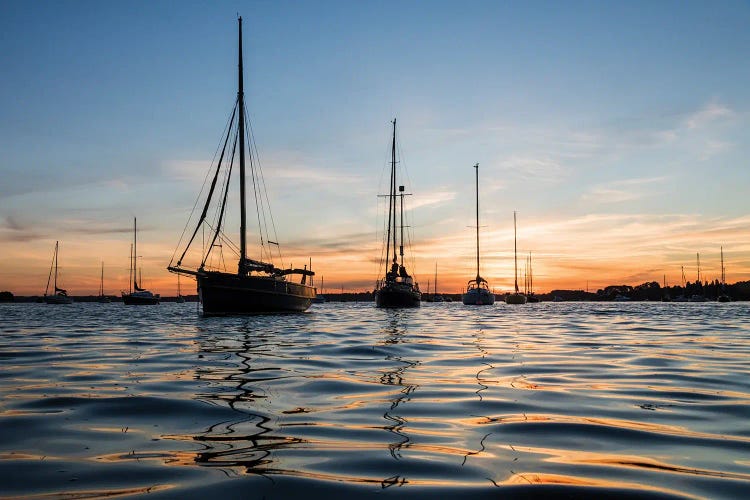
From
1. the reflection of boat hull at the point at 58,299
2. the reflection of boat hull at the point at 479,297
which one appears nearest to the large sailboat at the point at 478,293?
the reflection of boat hull at the point at 479,297

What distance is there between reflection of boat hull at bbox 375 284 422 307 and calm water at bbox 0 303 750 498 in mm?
39007

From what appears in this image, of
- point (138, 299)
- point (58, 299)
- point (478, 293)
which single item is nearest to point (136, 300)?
point (138, 299)

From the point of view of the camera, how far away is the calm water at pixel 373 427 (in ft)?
12.0

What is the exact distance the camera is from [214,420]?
555cm

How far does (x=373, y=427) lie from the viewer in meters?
5.39

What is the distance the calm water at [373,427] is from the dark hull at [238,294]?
20.0 m

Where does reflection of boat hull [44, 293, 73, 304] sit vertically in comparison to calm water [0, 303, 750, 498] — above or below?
below

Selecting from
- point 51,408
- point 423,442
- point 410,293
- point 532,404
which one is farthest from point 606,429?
point 410,293

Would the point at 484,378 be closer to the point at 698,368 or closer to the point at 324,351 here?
the point at 698,368

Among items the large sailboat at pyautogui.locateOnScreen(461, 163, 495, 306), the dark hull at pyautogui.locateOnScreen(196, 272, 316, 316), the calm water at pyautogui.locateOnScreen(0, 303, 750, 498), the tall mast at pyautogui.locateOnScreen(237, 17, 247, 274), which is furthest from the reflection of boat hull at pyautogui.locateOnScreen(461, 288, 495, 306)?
the calm water at pyautogui.locateOnScreen(0, 303, 750, 498)

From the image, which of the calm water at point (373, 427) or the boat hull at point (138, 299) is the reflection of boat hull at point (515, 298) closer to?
the boat hull at point (138, 299)

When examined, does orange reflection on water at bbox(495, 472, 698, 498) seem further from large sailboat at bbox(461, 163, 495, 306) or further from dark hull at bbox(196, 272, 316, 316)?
large sailboat at bbox(461, 163, 495, 306)

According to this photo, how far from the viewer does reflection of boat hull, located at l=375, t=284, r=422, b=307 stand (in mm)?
50344

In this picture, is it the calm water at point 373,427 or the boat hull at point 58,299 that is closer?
the calm water at point 373,427
